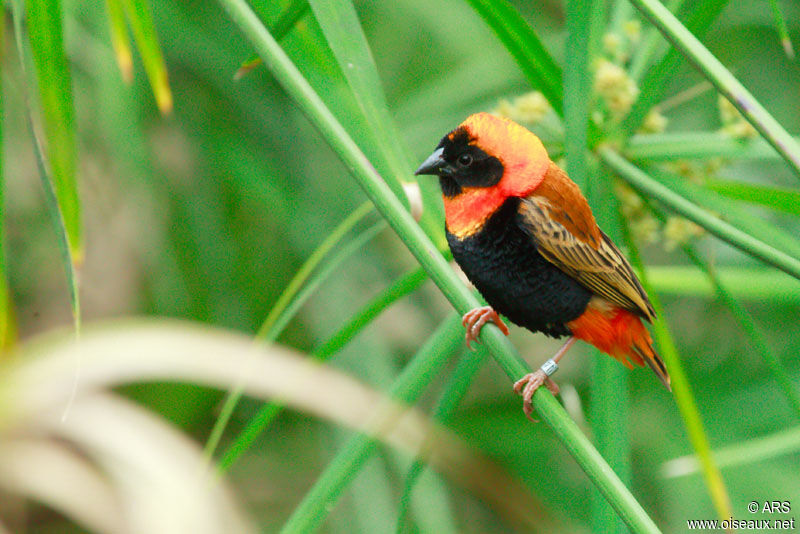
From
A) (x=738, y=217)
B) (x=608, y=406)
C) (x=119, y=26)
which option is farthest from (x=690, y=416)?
(x=119, y=26)

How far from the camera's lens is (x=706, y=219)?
46.9 inches

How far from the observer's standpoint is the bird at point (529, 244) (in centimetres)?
153

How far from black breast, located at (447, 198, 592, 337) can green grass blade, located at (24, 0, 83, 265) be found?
0.71 meters

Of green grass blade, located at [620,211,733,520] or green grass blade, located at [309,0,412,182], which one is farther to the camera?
green grass blade, located at [620,211,733,520]

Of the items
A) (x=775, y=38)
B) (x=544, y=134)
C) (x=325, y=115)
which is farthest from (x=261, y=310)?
(x=775, y=38)

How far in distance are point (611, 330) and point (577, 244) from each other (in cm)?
20

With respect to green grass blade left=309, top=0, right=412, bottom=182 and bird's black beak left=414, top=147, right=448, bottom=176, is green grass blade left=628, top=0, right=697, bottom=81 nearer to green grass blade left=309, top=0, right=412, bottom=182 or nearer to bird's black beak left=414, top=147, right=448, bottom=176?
bird's black beak left=414, top=147, right=448, bottom=176

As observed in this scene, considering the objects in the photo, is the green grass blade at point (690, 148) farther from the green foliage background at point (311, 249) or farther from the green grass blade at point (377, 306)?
the green foliage background at point (311, 249)

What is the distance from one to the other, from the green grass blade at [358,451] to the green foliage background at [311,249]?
1.33 metres

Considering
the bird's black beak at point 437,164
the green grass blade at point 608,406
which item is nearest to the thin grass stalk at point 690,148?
the green grass blade at point 608,406

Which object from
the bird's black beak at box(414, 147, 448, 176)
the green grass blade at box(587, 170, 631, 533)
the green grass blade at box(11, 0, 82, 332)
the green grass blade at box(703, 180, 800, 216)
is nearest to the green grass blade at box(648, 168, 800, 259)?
the green grass blade at box(703, 180, 800, 216)

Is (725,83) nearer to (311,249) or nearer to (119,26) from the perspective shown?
(119,26)

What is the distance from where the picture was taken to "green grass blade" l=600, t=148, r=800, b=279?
997 mm

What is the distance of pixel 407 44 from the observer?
3811mm
